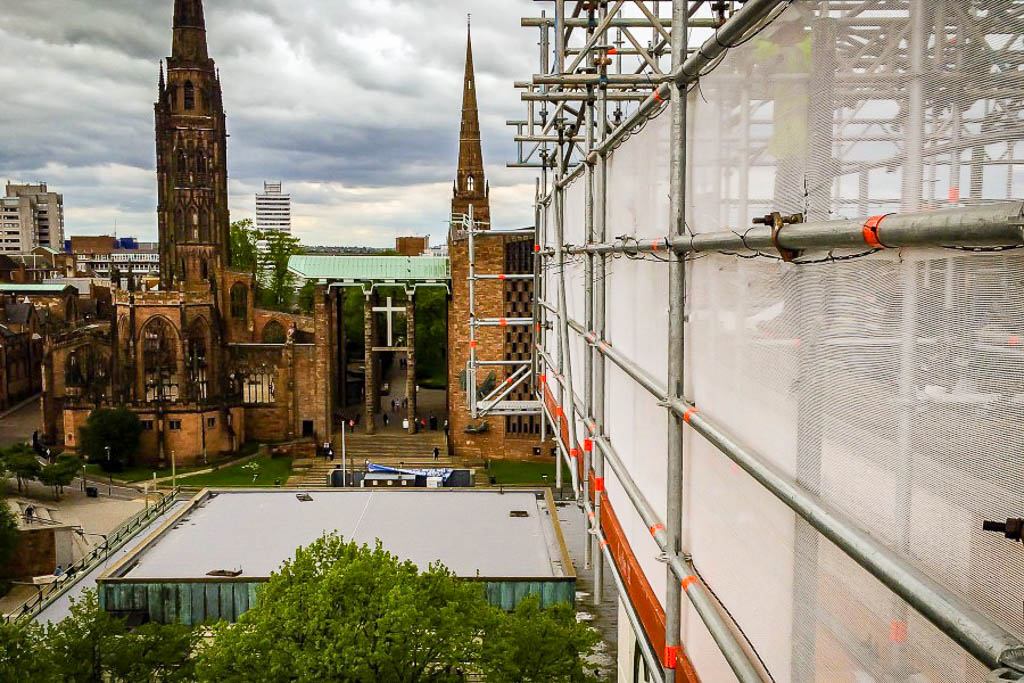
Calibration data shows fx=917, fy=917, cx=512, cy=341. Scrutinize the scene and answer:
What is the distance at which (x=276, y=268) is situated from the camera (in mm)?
68125

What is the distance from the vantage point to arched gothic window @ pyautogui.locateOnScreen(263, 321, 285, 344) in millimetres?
53312

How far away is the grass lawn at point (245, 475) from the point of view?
3691 cm

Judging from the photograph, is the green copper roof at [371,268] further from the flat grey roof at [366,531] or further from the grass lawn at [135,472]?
the flat grey roof at [366,531]

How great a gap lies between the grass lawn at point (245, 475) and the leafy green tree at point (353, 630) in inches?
907

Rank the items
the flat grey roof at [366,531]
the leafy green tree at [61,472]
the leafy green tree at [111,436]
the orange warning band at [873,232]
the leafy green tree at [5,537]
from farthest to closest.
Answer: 1. the leafy green tree at [111,436]
2. the leafy green tree at [61,472]
3. the leafy green tree at [5,537]
4. the flat grey roof at [366,531]
5. the orange warning band at [873,232]

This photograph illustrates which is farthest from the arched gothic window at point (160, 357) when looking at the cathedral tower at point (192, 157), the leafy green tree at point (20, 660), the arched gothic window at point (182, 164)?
the leafy green tree at point (20, 660)

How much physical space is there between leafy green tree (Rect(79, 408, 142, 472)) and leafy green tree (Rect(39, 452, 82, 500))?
13.0 ft

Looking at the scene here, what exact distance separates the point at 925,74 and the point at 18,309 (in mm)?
70427

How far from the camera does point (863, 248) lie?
3.15 m

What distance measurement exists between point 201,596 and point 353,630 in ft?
24.4

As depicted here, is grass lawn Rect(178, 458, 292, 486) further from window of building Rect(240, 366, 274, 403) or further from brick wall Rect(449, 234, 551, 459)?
brick wall Rect(449, 234, 551, 459)

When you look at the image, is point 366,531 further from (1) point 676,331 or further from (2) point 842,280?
(2) point 842,280

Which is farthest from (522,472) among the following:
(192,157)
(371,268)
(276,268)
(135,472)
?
(276,268)

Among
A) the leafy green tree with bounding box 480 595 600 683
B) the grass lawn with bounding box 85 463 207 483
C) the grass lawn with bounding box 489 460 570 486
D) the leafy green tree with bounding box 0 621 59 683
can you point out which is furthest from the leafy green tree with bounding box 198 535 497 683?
the grass lawn with bounding box 85 463 207 483
